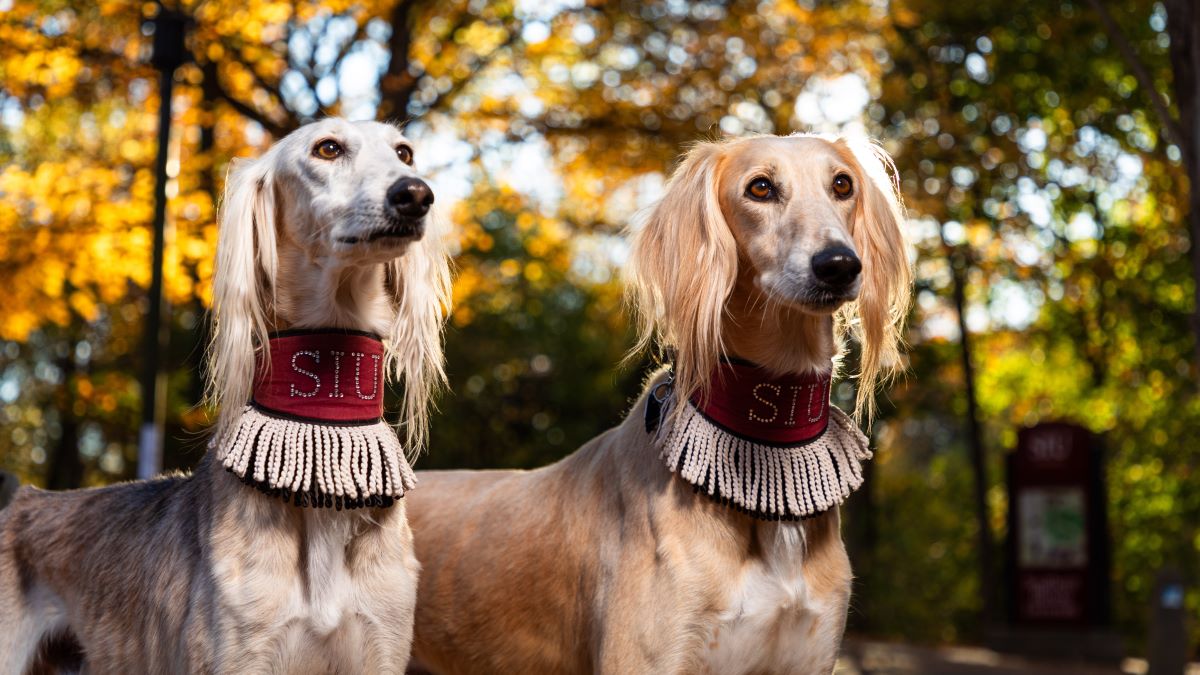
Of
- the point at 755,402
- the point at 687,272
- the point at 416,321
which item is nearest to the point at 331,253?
the point at 416,321

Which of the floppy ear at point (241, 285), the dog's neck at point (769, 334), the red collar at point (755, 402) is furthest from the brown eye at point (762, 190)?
the floppy ear at point (241, 285)

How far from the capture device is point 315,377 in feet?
13.4

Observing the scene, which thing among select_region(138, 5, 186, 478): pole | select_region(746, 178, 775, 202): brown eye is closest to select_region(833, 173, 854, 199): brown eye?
select_region(746, 178, 775, 202): brown eye

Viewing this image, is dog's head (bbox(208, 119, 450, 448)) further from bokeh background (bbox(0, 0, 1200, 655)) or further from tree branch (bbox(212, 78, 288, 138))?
tree branch (bbox(212, 78, 288, 138))

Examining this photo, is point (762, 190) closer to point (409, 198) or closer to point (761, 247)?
point (761, 247)

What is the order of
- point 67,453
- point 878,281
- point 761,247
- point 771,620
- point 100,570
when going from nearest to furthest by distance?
point 771,620
point 761,247
point 100,570
point 878,281
point 67,453

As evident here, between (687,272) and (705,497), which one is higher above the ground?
(687,272)

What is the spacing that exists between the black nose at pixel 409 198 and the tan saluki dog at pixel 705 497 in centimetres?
88

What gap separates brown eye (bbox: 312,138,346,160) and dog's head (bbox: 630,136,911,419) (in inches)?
38.6

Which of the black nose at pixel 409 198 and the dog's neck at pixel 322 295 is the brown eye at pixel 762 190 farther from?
the dog's neck at pixel 322 295

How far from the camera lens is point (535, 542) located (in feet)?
15.8

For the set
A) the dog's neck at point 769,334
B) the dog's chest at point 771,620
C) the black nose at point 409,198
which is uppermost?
the black nose at point 409,198

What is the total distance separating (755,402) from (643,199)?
1346 cm

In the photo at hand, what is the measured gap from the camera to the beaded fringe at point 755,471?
4242mm
